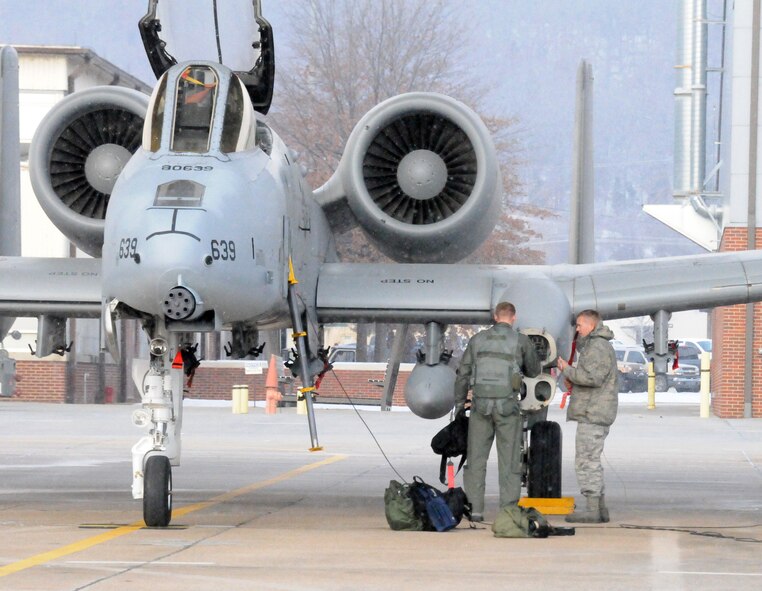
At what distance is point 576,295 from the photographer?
1423 centimetres

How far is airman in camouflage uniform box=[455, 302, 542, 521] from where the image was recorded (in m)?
12.1

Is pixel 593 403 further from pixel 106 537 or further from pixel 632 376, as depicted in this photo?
pixel 632 376

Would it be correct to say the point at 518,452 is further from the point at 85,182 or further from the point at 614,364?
the point at 85,182

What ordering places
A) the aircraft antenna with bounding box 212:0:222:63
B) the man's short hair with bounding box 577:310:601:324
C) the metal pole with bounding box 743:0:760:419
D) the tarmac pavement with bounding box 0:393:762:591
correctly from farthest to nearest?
the metal pole with bounding box 743:0:760:419 → the man's short hair with bounding box 577:310:601:324 → the aircraft antenna with bounding box 212:0:222:63 → the tarmac pavement with bounding box 0:393:762:591

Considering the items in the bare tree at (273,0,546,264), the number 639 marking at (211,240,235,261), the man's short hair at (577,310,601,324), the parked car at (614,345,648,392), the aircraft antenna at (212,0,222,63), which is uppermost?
the bare tree at (273,0,546,264)

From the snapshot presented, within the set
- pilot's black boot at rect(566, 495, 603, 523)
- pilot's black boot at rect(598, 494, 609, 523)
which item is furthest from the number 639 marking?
pilot's black boot at rect(598, 494, 609, 523)

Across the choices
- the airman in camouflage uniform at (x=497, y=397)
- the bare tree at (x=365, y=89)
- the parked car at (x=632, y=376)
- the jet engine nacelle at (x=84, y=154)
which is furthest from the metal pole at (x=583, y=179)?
the parked car at (x=632, y=376)

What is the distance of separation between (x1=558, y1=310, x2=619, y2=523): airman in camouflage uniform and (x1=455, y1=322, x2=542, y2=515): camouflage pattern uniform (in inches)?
15.2

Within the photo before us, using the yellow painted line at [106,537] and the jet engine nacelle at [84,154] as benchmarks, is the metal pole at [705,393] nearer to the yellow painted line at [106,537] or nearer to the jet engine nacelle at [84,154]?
the yellow painted line at [106,537]

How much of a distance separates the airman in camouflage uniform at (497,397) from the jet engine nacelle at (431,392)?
940 millimetres

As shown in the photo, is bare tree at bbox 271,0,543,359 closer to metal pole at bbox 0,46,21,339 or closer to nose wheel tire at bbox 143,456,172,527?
metal pole at bbox 0,46,21,339

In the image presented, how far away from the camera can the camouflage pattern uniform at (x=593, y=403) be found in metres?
12.3

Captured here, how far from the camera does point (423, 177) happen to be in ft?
47.4

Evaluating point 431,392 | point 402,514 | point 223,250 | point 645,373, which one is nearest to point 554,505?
point 431,392
